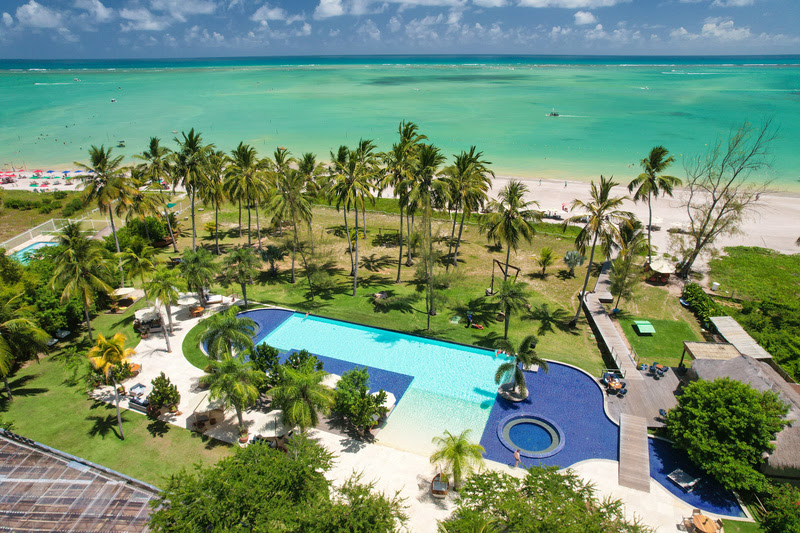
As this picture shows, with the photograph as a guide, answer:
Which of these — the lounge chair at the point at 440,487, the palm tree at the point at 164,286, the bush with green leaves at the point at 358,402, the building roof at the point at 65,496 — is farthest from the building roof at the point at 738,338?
the palm tree at the point at 164,286

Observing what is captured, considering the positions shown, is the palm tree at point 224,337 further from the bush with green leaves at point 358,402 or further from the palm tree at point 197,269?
the palm tree at point 197,269

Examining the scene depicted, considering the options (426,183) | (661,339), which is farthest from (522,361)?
(426,183)

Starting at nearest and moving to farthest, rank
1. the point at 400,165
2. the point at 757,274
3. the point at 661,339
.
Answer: the point at 661,339 → the point at 400,165 → the point at 757,274

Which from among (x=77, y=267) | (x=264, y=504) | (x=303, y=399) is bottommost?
(x=303, y=399)

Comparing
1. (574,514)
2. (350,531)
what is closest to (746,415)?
(574,514)

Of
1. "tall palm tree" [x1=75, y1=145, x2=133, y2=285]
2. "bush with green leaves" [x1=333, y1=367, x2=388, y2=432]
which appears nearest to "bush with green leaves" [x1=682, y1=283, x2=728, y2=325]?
"bush with green leaves" [x1=333, y1=367, x2=388, y2=432]

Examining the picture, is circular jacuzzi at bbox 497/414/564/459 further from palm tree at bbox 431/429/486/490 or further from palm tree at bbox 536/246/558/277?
palm tree at bbox 536/246/558/277

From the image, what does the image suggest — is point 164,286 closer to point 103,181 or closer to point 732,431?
point 103,181
